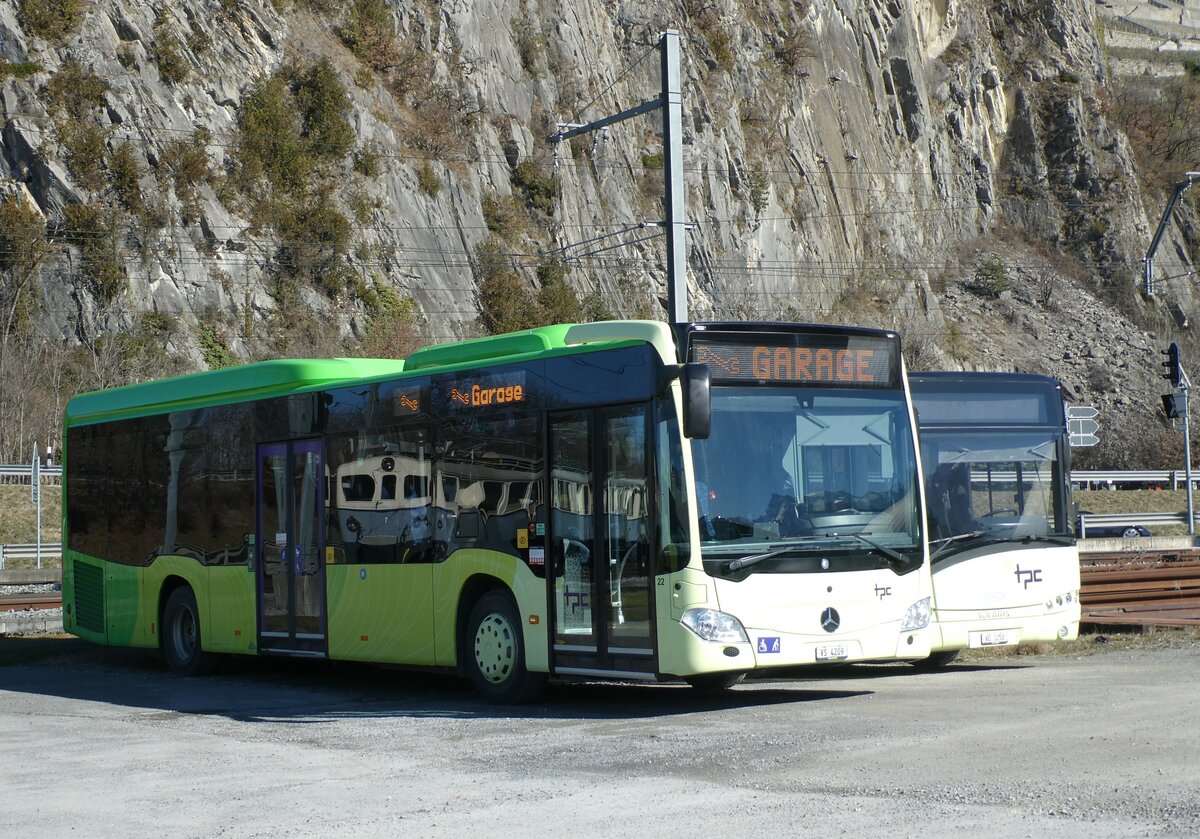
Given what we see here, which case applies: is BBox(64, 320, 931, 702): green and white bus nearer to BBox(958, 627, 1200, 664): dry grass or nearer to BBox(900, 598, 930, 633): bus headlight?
BBox(900, 598, 930, 633): bus headlight

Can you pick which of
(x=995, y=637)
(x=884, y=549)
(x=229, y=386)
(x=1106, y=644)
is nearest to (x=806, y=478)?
(x=884, y=549)

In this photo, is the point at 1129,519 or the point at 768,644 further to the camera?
the point at 1129,519

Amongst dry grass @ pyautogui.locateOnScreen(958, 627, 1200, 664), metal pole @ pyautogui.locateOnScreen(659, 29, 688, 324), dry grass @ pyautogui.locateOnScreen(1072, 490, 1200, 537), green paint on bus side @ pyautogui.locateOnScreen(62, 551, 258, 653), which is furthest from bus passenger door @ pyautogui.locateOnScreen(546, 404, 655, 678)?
dry grass @ pyautogui.locateOnScreen(1072, 490, 1200, 537)

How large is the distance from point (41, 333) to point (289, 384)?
107 feet

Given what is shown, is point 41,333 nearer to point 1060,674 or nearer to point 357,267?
Answer: point 357,267

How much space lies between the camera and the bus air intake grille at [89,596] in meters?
17.6

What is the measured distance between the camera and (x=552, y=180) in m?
58.7

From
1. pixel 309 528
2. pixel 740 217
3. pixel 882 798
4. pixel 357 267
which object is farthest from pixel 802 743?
pixel 740 217

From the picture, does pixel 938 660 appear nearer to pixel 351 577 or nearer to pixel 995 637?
pixel 995 637

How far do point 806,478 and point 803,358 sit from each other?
0.97 m

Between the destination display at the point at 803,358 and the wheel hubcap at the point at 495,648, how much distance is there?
273cm

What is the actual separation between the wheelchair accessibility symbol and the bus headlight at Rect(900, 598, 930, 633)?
112cm

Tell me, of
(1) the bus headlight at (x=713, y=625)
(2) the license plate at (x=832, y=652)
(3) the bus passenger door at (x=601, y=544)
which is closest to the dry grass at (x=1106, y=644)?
(2) the license plate at (x=832, y=652)

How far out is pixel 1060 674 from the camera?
13.3 meters
